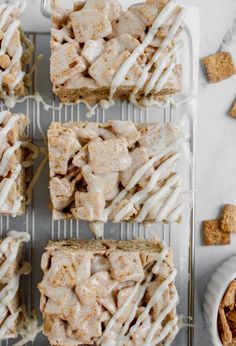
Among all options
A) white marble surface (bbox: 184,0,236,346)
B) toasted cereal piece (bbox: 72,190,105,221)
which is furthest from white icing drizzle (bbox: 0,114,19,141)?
white marble surface (bbox: 184,0,236,346)

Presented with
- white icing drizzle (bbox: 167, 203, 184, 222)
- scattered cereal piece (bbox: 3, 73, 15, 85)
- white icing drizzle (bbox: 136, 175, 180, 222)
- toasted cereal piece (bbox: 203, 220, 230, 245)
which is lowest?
toasted cereal piece (bbox: 203, 220, 230, 245)

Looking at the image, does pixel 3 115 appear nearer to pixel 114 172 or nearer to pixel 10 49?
pixel 10 49

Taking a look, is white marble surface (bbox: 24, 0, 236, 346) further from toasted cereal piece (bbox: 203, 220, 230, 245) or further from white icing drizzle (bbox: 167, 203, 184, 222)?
white icing drizzle (bbox: 167, 203, 184, 222)

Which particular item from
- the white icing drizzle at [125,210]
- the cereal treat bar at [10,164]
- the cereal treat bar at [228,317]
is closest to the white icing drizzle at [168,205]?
the white icing drizzle at [125,210]

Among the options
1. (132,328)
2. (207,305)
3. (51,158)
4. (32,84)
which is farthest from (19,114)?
(207,305)

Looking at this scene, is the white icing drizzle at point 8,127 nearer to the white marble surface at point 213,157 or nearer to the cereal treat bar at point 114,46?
the cereal treat bar at point 114,46

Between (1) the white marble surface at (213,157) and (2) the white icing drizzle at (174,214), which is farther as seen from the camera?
(1) the white marble surface at (213,157)

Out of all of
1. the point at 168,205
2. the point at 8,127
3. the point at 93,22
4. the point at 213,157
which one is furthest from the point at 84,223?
the point at 93,22
